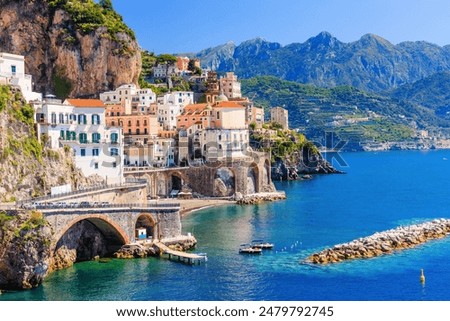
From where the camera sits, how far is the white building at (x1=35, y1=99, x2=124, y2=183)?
60375 millimetres

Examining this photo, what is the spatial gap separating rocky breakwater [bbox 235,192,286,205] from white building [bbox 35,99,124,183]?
2353 cm

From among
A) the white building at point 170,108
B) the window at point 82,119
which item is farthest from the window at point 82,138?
the white building at point 170,108

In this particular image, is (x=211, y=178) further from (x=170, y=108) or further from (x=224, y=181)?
(x=170, y=108)

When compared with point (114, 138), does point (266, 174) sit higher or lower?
lower

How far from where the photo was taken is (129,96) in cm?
9769

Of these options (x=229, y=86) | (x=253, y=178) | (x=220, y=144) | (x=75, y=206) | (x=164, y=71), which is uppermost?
(x=164, y=71)

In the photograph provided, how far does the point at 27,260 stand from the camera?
42.2 meters

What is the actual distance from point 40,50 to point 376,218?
182 ft

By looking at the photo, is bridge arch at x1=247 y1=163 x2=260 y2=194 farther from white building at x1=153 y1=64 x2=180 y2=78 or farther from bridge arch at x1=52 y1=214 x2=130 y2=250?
bridge arch at x1=52 y1=214 x2=130 y2=250

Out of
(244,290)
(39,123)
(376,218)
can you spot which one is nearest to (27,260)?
(244,290)

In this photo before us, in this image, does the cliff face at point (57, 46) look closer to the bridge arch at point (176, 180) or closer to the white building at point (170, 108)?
the white building at point (170, 108)

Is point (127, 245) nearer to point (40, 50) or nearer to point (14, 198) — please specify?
point (14, 198)

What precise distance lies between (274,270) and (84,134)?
26891 mm

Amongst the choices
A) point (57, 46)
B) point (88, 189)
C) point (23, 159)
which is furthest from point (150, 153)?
point (23, 159)
